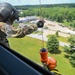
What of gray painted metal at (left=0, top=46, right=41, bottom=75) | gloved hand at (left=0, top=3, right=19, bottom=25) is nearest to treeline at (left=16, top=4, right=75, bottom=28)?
gloved hand at (left=0, top=3, right=19, bottom=25)

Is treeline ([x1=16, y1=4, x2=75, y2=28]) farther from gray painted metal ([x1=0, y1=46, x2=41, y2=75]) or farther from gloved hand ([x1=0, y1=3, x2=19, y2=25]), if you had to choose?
gray painted metal ([x1=0, y1=46, x2=41, y2=75])

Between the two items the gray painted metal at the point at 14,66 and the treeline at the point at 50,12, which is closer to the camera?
the gray painted metal at the point at 14,66

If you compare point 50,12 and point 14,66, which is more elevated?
point 14,66

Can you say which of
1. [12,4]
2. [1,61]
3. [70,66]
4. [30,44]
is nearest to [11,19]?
[12,4]

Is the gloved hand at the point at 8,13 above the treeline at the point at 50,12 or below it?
above

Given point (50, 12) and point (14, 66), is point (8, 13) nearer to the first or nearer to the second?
point (14, 66)

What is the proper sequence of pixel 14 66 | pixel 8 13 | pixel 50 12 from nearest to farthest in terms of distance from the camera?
pixel 14 66
pixel 8 13
pixel 50 12

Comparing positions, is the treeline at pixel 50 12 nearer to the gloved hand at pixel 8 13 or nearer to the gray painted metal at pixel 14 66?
the gloved hand at pixel 8 13

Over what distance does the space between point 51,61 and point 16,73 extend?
1.31ft

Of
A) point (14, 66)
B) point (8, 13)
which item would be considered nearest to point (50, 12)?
point (8, 13)

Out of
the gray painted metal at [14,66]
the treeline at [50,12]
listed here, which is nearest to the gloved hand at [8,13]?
the treeline at [50,12]

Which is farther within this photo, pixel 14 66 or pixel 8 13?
pixel 8 13

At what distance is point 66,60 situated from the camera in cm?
548

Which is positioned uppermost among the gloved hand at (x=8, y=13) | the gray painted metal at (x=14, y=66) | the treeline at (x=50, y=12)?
the gray painted metal at (x=14, y=66)
